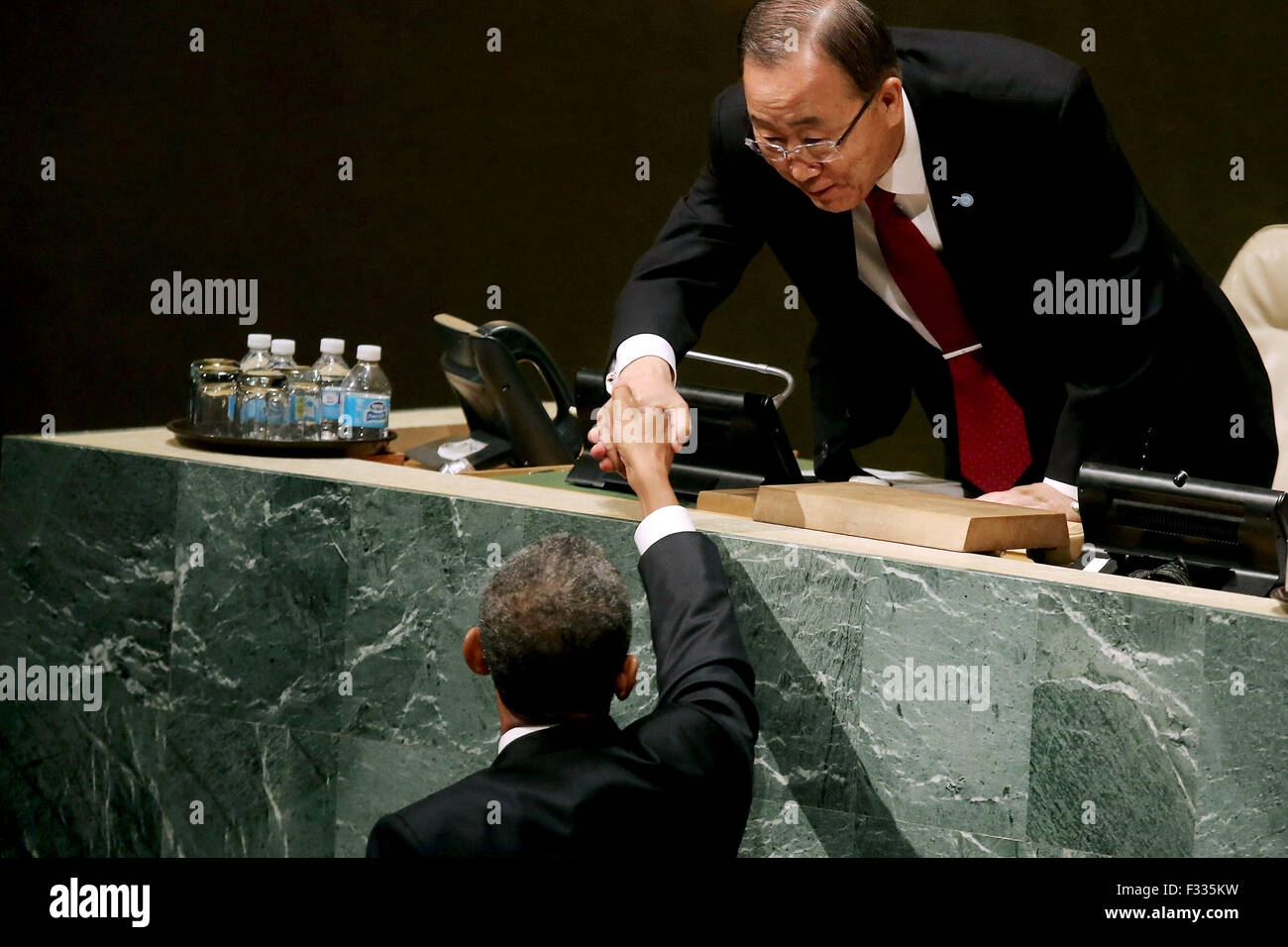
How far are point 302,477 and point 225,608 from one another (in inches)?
10.0

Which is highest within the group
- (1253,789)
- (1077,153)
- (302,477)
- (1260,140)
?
(1260,140)

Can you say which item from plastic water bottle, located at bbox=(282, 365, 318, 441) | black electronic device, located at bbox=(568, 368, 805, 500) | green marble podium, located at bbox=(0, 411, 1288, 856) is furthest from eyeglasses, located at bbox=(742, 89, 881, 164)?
plastic water bottle, located at bbox=(282, 365, 318, 441)

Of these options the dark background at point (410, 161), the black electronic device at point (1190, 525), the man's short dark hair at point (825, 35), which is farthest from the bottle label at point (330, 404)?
the dark background at point (410, 161)

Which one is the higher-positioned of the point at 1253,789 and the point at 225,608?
the point at 225,608

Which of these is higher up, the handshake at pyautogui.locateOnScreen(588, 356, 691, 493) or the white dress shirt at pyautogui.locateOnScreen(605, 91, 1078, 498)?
the white dress shirt at pyautogui.locateOnScreen(605, 91, 1078, 498)

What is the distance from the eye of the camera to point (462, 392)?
2951mm

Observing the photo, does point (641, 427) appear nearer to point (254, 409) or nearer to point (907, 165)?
point (907, 165)

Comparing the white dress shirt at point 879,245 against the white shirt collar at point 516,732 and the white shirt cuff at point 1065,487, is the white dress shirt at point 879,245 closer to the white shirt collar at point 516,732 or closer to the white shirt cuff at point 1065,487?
the white shirt cuff at point 1065,487

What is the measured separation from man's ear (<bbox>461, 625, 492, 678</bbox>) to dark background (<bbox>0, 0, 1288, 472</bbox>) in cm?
260

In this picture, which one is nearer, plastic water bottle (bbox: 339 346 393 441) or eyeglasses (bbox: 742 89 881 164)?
eyeglasses (bbox: 742 89 881 164)

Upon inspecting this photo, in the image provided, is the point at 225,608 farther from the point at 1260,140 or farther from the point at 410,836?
the point at 1260,140

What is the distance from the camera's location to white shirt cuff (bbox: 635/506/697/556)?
73.8 inches

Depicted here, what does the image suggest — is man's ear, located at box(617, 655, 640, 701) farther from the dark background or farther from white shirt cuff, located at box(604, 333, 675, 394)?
the dark background

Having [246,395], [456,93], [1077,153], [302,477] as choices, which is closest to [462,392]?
[246,395]
